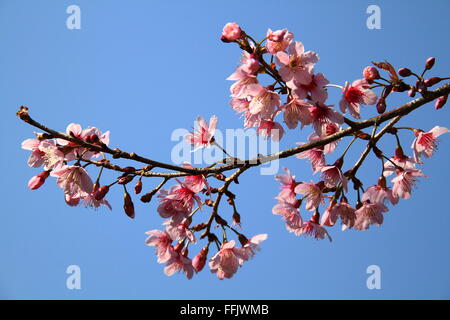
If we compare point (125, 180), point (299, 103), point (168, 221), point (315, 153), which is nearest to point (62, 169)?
point (125, 180)

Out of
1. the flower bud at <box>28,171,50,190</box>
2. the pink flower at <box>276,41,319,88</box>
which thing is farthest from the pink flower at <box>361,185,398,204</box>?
the flower bud at <box>28,171,50,190</box>

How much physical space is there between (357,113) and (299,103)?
427mm

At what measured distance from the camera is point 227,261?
2.94 metres

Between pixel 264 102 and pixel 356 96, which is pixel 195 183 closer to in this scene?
pixel 264 102

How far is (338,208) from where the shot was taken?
3051mm

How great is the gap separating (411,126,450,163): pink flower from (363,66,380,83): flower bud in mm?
582

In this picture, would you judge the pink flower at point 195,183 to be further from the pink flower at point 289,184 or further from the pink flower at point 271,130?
the pink flower at point 289,184

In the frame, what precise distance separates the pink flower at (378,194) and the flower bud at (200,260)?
1.21 m

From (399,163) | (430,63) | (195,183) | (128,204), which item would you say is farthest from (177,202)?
(430,63)

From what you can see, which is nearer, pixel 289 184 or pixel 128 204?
pixel 128 204

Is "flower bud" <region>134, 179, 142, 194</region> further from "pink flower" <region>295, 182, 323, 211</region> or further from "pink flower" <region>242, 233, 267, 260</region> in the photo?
"pink flower" <region>295, 182, 323, 211</region>

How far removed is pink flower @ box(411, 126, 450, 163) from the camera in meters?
3.01

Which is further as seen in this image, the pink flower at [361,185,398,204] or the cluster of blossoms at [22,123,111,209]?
the pink flower at [361,185,398,204]

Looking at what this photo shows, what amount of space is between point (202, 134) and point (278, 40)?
30.4 inches
